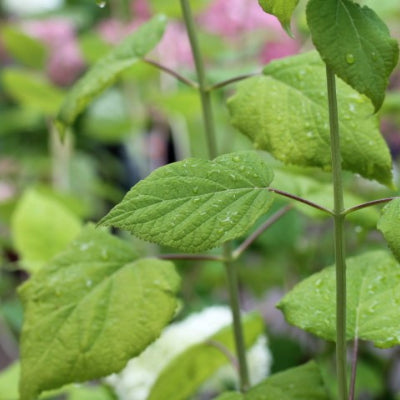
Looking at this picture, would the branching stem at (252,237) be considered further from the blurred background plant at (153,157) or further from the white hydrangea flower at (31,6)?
the white hydrangea flower at (31,6)

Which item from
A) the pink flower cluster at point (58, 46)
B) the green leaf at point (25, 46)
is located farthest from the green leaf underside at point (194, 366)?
the pink flower cluster at point (58, 46)

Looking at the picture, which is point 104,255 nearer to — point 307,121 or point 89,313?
point 89,313

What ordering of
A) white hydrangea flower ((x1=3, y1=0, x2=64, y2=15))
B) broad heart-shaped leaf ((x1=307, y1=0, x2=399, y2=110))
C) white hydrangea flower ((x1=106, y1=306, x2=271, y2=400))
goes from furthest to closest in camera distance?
white hydrangea flower ((x1=3, y1=0, x2=64, y2=15)), white hydrangea flower ((x1=106, y1=306, x2=271, y2=400)), broad heart-shaped leaf ((x1=307, y1=0, x2=399, y2=110))

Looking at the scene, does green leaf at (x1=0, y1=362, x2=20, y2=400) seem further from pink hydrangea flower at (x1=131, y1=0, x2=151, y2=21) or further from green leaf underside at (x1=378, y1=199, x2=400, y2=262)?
pink hydrangea flower at (x1=131, y1=0, x2=151, y2=21)

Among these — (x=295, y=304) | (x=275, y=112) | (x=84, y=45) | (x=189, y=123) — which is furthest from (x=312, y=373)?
(x=189, y=123)

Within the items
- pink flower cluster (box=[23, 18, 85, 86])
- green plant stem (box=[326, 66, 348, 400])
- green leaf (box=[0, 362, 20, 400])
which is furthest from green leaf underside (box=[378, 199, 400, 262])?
pink flower cluster (box=[23, 18, 85, 86])

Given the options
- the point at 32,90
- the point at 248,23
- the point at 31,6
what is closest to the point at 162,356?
the point at 32,90

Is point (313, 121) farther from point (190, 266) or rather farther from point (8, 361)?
point (8, 361)
